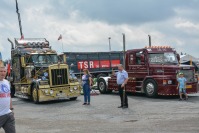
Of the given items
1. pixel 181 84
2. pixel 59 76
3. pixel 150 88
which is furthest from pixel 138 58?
pixel 59 76

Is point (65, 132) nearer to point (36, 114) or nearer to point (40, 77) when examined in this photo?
point (36, 114)

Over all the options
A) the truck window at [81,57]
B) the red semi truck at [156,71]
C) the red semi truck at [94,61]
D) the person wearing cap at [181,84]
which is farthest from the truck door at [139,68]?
the truck window at [81,57]

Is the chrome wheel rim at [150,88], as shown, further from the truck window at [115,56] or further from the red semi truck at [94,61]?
the truck window at [115,56]

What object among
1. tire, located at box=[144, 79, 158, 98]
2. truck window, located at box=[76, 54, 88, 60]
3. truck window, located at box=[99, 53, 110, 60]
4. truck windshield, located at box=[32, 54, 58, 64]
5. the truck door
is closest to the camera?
tire, located at box=[144, 79, 158, 98]

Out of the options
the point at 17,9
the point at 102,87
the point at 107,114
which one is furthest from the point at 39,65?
the point at 17,9

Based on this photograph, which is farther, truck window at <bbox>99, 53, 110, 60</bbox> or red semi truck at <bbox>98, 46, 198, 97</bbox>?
truck window at <bbox>99, 53, 110, 60</bbox>

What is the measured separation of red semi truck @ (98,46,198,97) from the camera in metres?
17.4

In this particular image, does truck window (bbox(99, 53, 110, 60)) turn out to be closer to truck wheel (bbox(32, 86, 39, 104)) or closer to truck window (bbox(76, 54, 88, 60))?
truck window (bbox(76, 54, 88, 60))

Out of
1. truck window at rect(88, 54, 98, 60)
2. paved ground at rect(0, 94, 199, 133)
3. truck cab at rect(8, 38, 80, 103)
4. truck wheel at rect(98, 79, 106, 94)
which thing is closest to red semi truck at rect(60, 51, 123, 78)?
truck window at rect(88, 54, 98, 60)

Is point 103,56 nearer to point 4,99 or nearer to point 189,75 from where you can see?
point 189,75

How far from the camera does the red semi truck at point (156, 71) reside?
1744cm

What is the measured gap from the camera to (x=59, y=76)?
58.1 feet

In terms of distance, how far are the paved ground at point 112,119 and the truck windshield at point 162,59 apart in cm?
419

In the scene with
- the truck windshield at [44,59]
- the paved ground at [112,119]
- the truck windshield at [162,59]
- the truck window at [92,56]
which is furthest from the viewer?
the truck window at [92,56]
